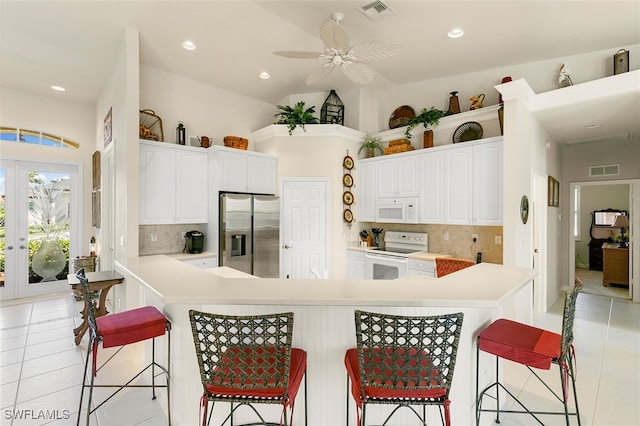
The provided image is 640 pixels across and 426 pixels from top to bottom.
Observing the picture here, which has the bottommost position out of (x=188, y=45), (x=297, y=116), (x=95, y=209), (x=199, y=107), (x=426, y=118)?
(x=95, y=209)

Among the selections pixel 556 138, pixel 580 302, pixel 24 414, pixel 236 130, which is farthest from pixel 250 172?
pixel 580 302

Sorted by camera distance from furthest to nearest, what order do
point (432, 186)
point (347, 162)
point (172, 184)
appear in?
point (347, 162)
point (432, 186)
point (172, 184)

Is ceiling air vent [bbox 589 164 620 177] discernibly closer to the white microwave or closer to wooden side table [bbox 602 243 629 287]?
wooden side table [bbox 602 243 629 287]

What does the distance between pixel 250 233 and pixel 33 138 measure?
410 centimetres

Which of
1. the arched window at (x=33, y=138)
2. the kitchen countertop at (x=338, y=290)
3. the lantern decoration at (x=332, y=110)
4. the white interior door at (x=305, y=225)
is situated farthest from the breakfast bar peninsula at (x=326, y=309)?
the arched window at (x=33, y=138)

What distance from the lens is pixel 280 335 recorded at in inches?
55.9

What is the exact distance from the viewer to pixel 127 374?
2.84 meters

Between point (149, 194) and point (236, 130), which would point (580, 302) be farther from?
Answer: point (149, 194)

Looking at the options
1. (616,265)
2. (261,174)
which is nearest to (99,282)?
(261,174)

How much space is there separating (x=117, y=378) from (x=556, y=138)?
6.65m

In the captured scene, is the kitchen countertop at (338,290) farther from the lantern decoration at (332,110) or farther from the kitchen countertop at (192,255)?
the lantern decoration at (332,110)

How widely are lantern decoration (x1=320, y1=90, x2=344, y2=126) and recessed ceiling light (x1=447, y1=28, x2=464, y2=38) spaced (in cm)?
206

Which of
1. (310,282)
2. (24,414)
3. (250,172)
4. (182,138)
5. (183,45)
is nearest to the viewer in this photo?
(310,282)

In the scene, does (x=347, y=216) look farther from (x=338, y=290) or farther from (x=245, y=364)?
(x=245, y=364)
